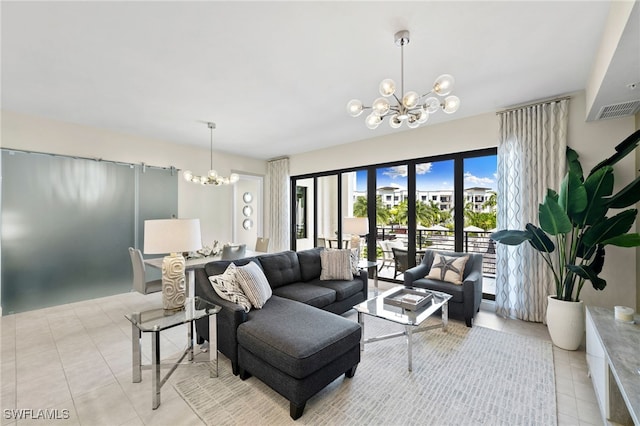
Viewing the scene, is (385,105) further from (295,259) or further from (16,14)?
(16,14)

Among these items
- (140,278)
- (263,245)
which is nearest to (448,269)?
(263,245)

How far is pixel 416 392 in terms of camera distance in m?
2.10

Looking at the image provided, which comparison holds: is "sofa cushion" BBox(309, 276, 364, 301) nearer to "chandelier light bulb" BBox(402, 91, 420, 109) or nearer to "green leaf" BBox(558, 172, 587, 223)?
"chandelier light bulb" BBox(402, 91, 420, 109)

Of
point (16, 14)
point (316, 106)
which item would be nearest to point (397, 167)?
point (316, 106)

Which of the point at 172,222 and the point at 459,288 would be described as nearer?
the point at 172,222

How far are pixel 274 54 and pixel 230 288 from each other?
2.24 metres

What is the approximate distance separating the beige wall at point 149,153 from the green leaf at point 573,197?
5952 mm

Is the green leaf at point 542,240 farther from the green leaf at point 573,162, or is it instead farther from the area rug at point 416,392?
the area rug at point 416,392

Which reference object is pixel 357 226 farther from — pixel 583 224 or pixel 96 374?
pixel 96 374

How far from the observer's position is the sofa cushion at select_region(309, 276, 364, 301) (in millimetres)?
3404

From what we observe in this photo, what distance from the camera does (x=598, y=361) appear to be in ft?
6.32

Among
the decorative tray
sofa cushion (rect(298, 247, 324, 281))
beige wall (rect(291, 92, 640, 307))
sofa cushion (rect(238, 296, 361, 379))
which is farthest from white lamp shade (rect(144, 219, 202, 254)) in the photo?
beige wall (rect(291, 92, 640, 307))

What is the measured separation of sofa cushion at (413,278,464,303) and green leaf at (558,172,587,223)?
1387 millimetres

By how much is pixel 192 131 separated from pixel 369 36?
3679mm
